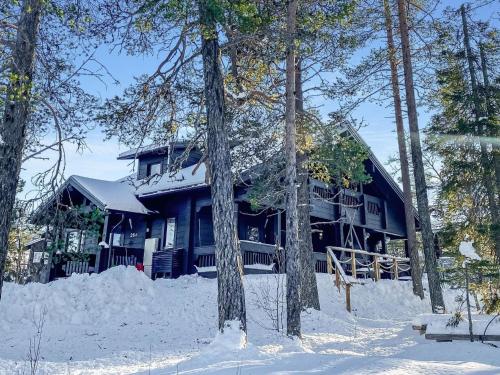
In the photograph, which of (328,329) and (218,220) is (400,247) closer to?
(328,329)

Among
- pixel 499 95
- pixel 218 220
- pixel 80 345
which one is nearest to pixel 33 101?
pixel 218 220

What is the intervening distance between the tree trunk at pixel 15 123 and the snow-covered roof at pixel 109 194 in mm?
10741

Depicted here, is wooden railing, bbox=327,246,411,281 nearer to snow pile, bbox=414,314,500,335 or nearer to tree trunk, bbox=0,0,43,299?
snow pile, bbox=414,314,500,335

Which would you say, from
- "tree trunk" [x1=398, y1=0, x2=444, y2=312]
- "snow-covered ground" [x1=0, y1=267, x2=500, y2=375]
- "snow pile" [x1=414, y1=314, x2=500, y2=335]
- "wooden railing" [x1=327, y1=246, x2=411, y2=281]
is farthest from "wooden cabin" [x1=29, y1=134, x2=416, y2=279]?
"snow pile" [x1=414, y1=314, x2=500, y2=335]

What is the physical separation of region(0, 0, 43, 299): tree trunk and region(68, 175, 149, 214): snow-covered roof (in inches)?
423

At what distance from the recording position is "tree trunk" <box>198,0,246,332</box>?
7.66 m

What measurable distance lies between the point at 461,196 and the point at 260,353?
992 cm

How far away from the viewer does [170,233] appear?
65.7 ft

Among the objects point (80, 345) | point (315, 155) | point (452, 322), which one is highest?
point (315, 155)

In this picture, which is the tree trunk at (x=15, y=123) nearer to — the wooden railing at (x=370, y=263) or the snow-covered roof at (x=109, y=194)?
the snow-covered roof at (x=109, y=194)

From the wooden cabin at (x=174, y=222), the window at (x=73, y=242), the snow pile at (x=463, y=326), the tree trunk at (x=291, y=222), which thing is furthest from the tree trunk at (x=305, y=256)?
the window at (x=73, y=242)

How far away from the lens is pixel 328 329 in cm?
1151

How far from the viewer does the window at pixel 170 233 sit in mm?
19844

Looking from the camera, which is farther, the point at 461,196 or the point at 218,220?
the point at 461,196
